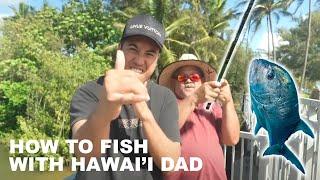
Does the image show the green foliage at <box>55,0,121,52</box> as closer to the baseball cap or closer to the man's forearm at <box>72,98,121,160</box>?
the baseball cap

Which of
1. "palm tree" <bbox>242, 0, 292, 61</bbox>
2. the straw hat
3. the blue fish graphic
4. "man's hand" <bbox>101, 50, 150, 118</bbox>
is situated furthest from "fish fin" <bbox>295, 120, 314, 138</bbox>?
"man's hand" <bbox>101, 50, 150, 118</bbox>

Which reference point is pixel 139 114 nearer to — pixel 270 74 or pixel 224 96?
pixel 224 96

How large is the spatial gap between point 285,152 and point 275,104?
212 mm

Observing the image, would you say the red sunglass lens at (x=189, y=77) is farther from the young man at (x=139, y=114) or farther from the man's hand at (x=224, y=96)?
the young man at (x=139, y=114)

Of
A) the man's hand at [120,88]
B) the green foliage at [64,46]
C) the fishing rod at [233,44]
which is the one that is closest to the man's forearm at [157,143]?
the man's hand at [120,88]

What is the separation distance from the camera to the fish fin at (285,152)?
185 cm

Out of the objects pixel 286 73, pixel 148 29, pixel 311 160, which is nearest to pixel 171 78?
pixel 148 29

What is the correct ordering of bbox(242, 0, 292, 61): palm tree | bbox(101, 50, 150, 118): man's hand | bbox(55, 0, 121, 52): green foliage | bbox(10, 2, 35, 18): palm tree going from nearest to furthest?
bbox(101, 50, 150, 118): man's hand
bbox(242, 0, 292, 61): palm tree
bbox(55, 0, 121, 52): green foliage
bbox(10, 2, 35, 18): palm tree

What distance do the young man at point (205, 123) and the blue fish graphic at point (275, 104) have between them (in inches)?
19.5

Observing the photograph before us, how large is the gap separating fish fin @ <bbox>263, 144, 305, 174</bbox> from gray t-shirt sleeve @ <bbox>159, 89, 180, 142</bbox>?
0.93 metres

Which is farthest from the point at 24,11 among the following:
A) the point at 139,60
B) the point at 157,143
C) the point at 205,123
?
the point at 157,143

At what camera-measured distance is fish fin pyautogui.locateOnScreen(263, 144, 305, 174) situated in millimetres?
1853

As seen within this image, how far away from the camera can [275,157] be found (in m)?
1.90

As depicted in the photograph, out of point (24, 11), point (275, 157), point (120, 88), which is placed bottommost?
point (275, 157)
